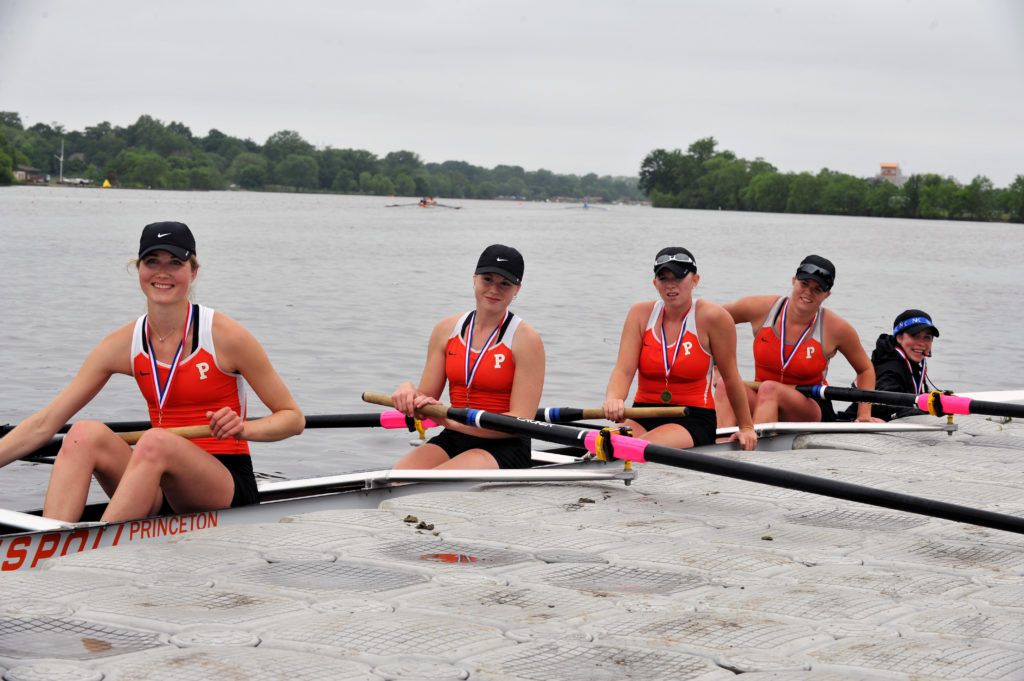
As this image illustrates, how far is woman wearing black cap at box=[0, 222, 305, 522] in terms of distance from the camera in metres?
5.25

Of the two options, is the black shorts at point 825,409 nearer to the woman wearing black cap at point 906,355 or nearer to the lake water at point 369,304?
the woman wearing black cap at point 906,355

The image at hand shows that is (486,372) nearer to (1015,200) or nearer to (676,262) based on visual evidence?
(676,262)

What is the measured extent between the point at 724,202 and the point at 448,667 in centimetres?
17777

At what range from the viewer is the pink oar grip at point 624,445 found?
5.91m

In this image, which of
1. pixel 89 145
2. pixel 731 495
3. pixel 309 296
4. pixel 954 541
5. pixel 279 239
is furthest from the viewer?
pixel 89 145

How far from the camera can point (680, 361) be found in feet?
25.9

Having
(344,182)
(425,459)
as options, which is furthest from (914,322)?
(344,182)

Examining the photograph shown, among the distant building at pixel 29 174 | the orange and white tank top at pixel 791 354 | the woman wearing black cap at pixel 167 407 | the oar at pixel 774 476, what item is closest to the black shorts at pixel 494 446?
the oar at pixel 774 476

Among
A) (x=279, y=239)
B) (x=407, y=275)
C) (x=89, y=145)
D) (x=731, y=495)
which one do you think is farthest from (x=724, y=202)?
(x=731, y=495)

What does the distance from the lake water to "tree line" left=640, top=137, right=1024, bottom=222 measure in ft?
287

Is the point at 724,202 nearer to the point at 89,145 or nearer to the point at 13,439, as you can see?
the point at 89,145

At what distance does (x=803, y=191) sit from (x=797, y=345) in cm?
15390

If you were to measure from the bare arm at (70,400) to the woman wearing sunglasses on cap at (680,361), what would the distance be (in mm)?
3346

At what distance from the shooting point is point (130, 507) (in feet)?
17.3
